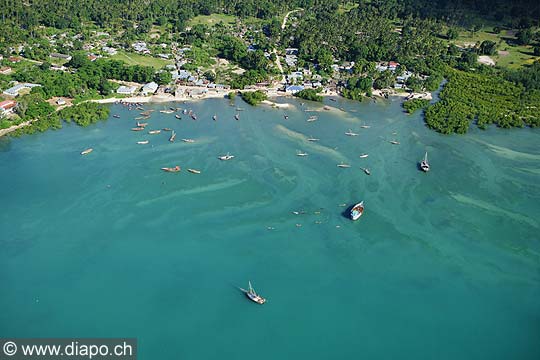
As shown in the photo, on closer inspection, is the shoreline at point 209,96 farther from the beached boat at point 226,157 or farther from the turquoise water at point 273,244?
the beached boat at point 226,157

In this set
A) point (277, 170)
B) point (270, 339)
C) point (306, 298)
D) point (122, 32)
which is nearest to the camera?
point (270, 339)

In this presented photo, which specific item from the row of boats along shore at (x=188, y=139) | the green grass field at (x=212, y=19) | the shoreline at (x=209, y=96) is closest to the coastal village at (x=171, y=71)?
the shoreline at (x=209, y=96)

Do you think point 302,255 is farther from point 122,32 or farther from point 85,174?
point 122,32

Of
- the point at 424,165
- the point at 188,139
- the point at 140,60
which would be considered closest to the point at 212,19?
the point at 140,60

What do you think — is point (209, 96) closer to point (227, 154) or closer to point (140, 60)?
point (140, 60)

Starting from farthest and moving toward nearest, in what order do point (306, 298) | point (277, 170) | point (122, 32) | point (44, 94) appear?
point (122, 32)
point (44, 94)
point (277, 170)
point (306, 298)

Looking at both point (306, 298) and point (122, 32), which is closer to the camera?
point (306, 298)

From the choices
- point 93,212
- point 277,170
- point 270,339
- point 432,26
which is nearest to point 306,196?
point 277,170
